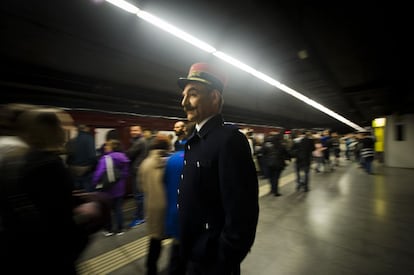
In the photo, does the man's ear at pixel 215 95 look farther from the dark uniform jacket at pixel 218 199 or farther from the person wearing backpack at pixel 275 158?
the person wearing backpack at pixel 275 158

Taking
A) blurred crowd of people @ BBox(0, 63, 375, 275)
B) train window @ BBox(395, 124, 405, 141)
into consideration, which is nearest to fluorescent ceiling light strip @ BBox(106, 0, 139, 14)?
blurred crowd of people @ BBox(0, 63, 375, 275)

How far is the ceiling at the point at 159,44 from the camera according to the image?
10.8ft

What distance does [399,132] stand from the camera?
9188mm

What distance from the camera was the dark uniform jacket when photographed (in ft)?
2.78

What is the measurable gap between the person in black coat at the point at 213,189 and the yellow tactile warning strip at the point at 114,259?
1.79m

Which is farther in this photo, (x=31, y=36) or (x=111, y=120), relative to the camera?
(x=111, y=120)

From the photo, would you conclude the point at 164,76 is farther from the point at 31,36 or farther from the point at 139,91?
the point at 31,36

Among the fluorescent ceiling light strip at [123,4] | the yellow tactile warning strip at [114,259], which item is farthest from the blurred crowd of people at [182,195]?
the fluorescent ceiling light strip at [123,4]

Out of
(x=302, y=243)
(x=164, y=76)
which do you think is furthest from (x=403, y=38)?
(x=164, y=76)

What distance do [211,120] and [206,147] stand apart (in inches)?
6.2

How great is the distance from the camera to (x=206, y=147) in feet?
3.22

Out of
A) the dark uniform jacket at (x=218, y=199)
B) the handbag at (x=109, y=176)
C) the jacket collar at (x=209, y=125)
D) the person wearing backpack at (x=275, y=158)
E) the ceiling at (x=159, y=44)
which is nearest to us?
the dark uniform jacket at (x=218, y=199)

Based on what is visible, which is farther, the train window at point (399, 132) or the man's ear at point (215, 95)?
the train window at point (399, 132)

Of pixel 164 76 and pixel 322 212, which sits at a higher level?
pixel 164 76
